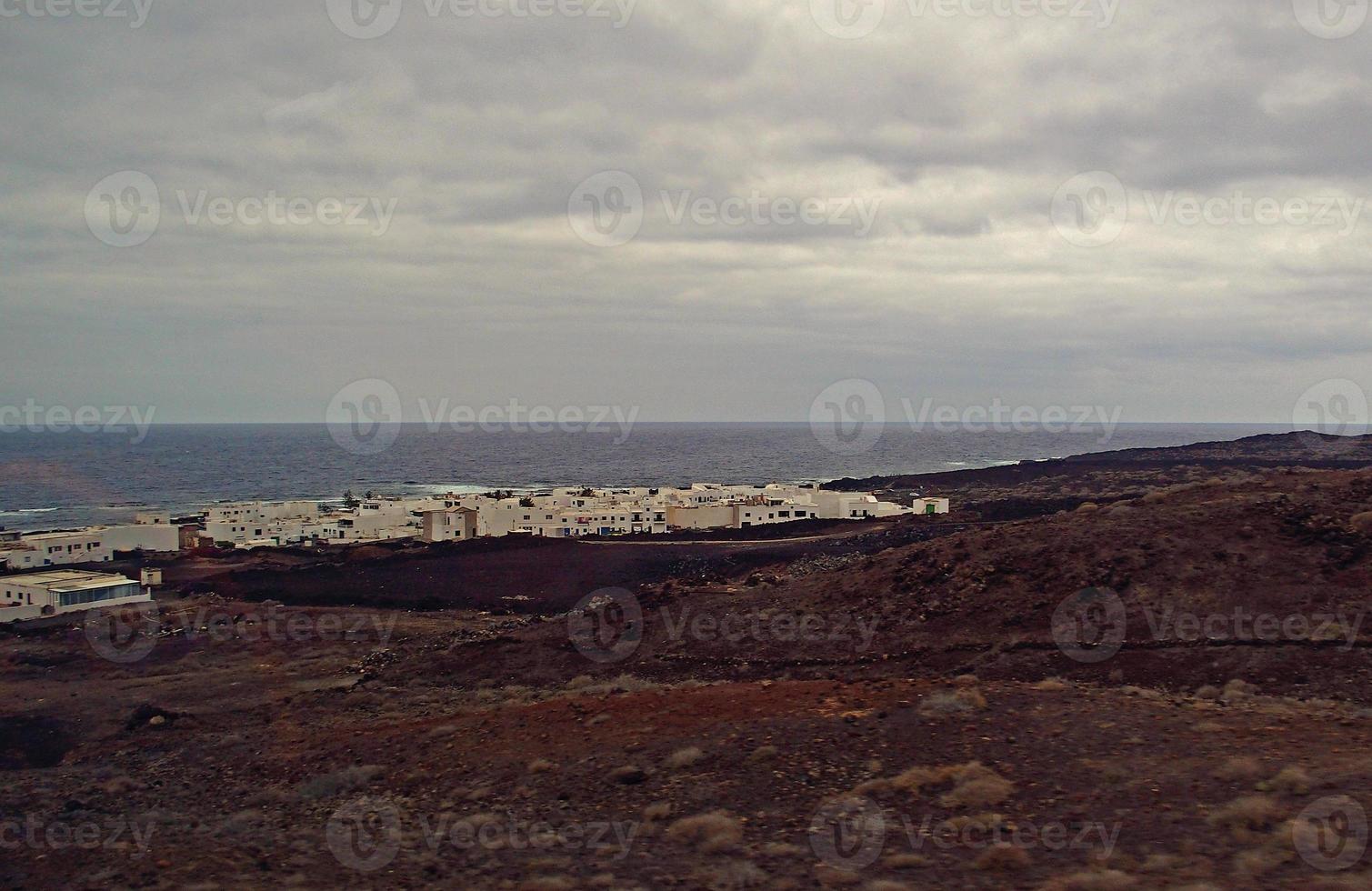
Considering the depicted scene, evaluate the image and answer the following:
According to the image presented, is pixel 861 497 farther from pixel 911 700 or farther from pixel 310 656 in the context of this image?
pixel 911 700

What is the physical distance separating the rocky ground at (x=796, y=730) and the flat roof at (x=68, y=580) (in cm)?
675

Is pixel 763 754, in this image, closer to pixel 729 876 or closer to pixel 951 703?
pixel 951 703

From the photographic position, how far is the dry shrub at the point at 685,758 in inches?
509

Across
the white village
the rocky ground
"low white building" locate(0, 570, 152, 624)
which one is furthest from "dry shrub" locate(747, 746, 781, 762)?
the white village

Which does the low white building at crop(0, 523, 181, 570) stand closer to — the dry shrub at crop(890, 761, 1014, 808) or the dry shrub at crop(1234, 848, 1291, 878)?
the dry shrub at crop(890, 761, 1014, 808)

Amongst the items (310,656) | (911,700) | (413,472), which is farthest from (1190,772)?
(413,472)

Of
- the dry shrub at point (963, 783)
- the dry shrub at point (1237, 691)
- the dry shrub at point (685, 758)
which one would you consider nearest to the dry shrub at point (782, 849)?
the dry shrub at point (963, 783)

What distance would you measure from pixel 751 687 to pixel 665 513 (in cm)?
4672

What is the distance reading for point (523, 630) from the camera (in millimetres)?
29250

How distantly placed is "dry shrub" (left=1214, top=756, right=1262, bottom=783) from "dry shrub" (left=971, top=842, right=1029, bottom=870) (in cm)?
305

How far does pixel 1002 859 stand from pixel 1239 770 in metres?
3.58

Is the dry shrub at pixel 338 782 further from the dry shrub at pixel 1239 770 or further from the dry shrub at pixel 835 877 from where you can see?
the dry shrub at pixel 1239 770

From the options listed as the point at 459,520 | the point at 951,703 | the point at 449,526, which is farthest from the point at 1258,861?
the point at 459,520

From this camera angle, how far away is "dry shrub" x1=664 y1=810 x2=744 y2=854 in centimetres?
1023
